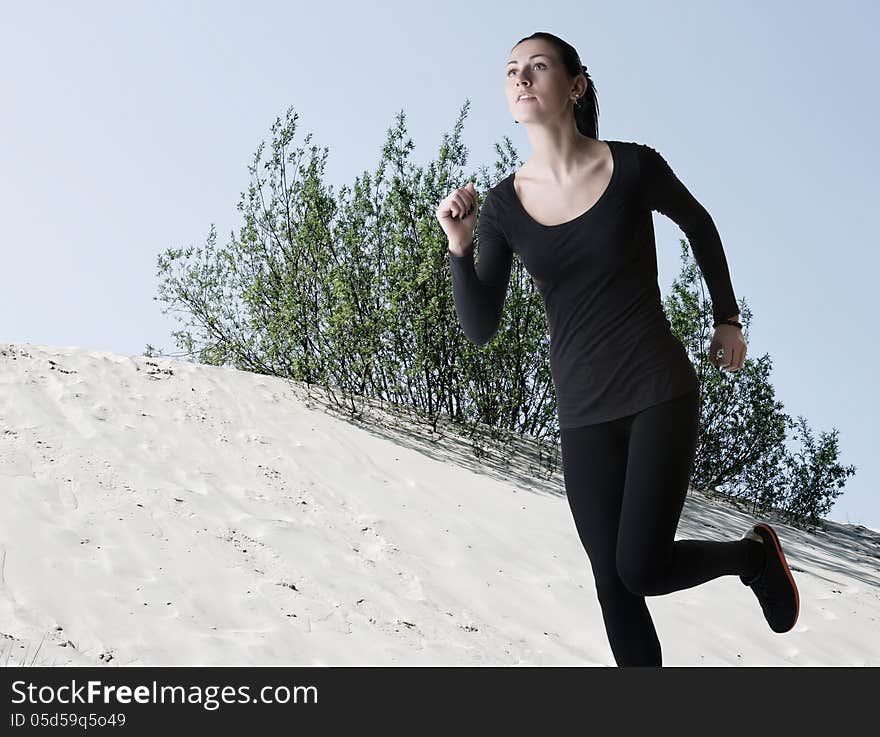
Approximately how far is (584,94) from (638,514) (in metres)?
1.06

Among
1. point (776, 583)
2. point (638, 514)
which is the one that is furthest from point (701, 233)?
point (776, 583)

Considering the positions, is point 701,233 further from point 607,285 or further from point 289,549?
point 289,549

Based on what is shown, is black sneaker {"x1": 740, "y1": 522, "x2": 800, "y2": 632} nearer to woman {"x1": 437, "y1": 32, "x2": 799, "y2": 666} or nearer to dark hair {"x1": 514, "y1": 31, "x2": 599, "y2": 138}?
woman {"x1": 437, "y1": 32, "x2": 799, "y2": 666}

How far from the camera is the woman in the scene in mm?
2166

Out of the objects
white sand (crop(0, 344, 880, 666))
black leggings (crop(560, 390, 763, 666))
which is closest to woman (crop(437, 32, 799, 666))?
black leggings (crop(560, 390, 763, 666))

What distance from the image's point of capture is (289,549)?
4262 millimetres

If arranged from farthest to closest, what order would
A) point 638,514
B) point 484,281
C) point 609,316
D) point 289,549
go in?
point 289,549 < point 484,281 < point 609,316 < point 638,514

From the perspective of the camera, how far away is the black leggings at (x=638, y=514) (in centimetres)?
214

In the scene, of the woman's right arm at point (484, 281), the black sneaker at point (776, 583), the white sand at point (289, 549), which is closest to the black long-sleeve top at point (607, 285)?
the woman's right arm at point (484, 281)

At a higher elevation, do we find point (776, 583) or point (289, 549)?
point (776, 583)

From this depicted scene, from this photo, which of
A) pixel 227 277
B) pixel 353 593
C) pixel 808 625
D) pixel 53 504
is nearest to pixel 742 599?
pixel 808 625

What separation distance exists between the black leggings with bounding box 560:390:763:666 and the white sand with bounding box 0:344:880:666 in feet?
4.04

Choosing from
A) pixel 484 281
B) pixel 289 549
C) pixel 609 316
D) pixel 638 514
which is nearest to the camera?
pixel 638 514
